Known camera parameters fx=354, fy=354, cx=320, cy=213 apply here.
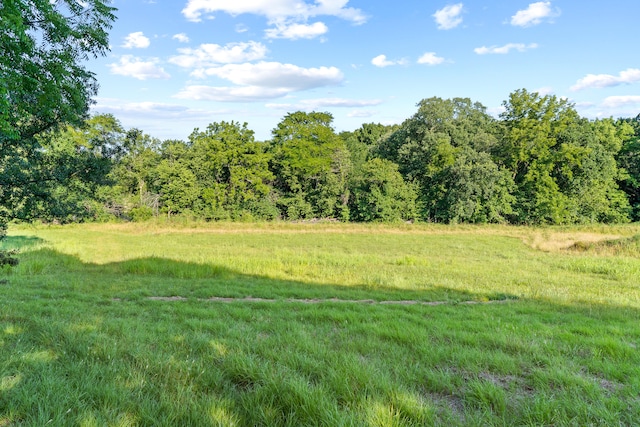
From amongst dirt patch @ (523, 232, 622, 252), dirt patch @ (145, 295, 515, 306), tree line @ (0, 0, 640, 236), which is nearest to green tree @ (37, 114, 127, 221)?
dirt patch @ (145, 295, 515, 306)

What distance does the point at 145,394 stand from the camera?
2.88 m

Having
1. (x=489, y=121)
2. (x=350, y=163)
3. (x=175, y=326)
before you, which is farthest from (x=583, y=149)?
(x=175, y=326)

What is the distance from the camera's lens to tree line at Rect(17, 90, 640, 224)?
37.9 metres

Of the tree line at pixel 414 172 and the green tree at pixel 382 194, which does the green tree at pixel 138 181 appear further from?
the green tree at pixel 382 194

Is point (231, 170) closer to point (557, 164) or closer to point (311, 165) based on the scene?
point (311, 165)

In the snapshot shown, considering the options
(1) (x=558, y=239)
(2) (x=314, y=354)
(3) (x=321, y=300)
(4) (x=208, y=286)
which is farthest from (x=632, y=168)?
(2) (x=314, y=354)

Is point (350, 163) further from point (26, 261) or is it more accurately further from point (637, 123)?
point (637, 123)

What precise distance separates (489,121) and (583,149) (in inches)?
448

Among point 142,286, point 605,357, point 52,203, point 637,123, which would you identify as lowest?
point 142,286

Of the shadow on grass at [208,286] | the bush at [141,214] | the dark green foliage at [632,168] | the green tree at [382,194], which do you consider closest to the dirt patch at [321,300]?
the shadow on grass at [208,286]

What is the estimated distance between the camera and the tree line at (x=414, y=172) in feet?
124

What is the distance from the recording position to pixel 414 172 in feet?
137

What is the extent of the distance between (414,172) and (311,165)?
40.1ft

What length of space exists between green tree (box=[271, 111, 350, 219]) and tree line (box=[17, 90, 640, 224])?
125 millimetres
